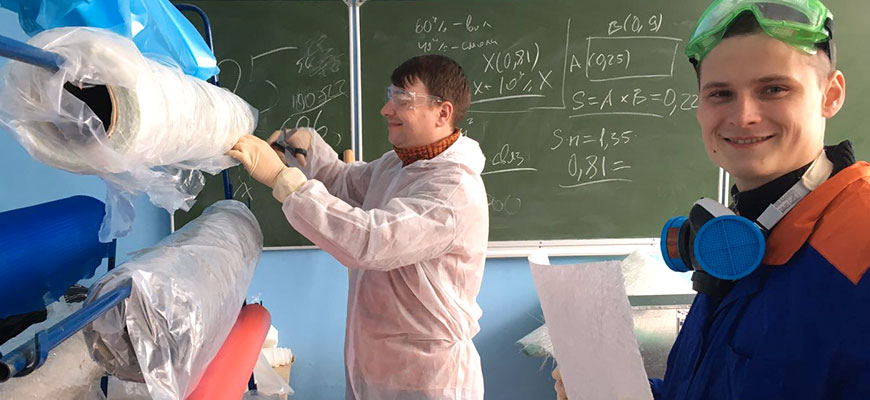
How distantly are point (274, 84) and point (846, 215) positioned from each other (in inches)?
88.9

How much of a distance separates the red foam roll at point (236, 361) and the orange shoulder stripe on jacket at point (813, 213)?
87 cm

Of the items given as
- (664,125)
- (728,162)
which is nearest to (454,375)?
(728,162)

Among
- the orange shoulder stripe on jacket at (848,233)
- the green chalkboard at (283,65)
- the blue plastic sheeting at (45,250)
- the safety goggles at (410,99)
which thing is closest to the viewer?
the orange shoulder stripe on jacket at (848,233)

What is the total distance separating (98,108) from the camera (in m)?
0.72

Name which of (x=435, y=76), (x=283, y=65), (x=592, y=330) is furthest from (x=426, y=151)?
(x=283, y=65)

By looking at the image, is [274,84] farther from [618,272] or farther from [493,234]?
[618,272]

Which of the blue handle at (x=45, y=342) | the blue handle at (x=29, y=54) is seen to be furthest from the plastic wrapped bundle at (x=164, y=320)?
the blue handle at (x=29, y=54)

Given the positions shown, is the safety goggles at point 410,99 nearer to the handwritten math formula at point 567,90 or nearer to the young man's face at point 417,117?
the young man's face at point 417,117

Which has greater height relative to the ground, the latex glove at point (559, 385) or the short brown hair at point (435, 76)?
the short brown hair at point (435, 76)

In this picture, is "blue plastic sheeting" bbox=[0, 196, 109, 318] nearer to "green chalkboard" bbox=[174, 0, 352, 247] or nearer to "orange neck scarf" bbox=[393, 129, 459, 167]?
"orange neck scarf" bbox=[393, 129, 459, 167]

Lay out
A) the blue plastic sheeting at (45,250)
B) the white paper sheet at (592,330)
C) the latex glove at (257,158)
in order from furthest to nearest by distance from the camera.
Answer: the latex glove at (257,158) < the white paper sheet at (592,330) < the blue plastic sheeting at (45,250)

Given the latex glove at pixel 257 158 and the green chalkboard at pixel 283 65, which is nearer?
the latex glove at pixel 257 158

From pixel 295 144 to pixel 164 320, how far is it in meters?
1.25

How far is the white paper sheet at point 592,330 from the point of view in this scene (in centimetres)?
88
